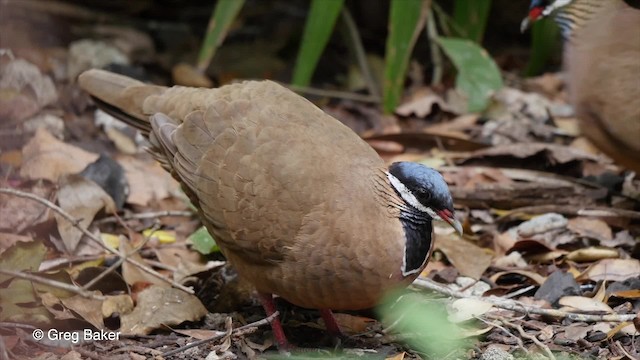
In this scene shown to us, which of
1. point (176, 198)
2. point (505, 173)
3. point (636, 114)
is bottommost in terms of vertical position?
point (176, 198)

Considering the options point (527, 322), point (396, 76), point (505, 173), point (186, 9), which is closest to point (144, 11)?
point (186, 9)

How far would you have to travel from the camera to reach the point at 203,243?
4227 mm

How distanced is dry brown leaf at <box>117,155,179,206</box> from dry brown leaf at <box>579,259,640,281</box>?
223 centimetres

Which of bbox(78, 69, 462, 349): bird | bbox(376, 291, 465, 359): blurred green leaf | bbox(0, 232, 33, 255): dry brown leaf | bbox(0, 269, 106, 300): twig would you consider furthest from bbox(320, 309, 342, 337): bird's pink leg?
bbox(0, 232, 33, 255): dry brown leaf

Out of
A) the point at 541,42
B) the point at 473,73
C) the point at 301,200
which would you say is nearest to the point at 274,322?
the point at 301,200

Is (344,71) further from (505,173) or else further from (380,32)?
(505,173)

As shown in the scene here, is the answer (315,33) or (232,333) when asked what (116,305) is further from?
(315,33)

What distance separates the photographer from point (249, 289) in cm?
394

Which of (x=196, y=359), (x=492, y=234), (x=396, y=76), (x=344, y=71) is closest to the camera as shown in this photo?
(x=196, y=359)

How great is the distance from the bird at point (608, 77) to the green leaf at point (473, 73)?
100 centimetres

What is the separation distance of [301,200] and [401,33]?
2.65 metres

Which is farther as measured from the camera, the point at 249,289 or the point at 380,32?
the point at 380,32

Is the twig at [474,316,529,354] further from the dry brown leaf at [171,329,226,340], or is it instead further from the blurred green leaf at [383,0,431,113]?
the blurred green leaf at [383,0,431,113]

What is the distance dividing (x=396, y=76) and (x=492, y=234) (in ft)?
5.42
